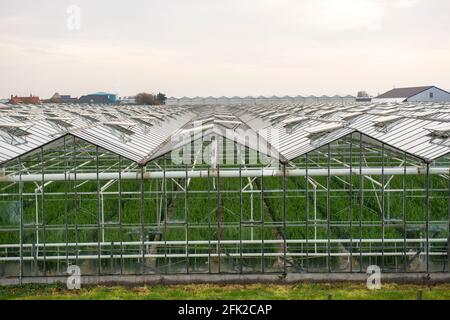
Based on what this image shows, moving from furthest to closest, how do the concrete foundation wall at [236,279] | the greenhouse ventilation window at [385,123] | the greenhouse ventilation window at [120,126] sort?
the greenhouse ventilation window at [385,123]
the greenhouse ventilation window at [120,126]
the concrete foundation wall at [236,279]

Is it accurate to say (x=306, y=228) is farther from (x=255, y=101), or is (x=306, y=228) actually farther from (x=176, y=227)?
(x=255, y=101)

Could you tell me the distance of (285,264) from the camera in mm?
18281

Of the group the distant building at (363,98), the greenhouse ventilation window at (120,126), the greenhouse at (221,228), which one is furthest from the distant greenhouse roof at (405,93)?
the greenhouse at (221,228)

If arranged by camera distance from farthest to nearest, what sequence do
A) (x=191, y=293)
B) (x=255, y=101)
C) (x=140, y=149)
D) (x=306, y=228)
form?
1. (x=255, y=101)
2. (x=140, y=149)
3. (x=306, y=228)
4. (x=191, y=293)

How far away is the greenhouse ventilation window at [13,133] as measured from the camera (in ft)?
71.3

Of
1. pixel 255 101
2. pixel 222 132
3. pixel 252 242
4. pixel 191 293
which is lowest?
pixel 191 293

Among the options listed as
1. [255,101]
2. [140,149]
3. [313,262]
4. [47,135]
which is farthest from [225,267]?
[255,101]

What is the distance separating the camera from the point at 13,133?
22234 millimetres

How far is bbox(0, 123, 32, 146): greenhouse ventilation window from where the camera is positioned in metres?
21.7

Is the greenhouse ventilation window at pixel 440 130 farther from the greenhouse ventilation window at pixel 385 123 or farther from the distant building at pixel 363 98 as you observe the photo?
the distant building at pixel 363 98

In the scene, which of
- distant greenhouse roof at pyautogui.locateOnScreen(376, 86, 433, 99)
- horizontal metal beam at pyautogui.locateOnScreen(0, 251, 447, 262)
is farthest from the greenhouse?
distant greenhouse roof at pyautogui.locateOnScreen(376, 86, 433, 99)

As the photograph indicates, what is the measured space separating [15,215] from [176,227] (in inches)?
225

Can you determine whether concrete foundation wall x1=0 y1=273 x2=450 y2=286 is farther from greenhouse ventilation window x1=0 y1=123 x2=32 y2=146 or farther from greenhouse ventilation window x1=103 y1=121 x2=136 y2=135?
greenhouse ventilation window x1=103 y1=121 x2=136 y2=135

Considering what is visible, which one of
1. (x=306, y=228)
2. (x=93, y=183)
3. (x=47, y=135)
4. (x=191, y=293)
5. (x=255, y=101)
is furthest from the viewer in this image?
(x=255, y=101)
